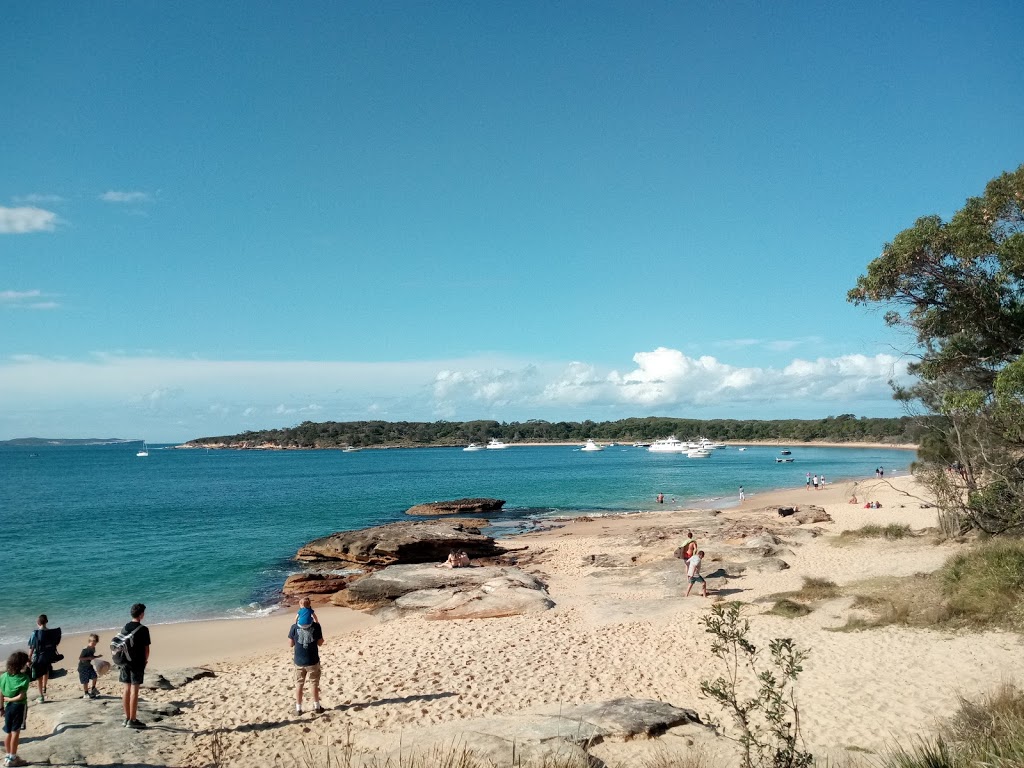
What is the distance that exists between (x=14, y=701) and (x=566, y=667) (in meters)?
8.91

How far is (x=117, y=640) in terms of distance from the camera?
963 centimetres

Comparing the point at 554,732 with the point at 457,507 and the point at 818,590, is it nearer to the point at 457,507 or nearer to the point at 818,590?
the point at 818,590

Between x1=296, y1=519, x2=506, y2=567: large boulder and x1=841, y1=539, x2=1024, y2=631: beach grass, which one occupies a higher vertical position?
x1=841, y1=539, x2=1024, y2=631: beach grass

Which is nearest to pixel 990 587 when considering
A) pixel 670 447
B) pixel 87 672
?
pixel 87 672

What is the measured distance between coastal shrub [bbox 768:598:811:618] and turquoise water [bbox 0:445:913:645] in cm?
1618

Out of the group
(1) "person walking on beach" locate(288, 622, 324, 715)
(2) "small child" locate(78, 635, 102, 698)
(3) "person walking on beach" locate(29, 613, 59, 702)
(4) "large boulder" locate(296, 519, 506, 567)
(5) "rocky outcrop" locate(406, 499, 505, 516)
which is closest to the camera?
(1) "person walking on beach" locate(288, 622, 324, 715)

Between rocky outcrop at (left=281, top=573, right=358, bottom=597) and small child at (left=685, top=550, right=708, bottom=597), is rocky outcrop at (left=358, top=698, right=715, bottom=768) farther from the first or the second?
rocky outcrop at (left=281, top=573, right=358, bottom=597)

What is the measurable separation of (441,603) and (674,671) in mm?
8629

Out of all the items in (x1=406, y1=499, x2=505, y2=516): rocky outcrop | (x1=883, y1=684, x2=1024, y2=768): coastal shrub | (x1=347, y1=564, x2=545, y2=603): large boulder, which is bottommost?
(x1=406, y1=499, x2=505, y2=516): rocky outcrop

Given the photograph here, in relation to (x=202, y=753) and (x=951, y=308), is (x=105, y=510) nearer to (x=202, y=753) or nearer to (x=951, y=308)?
(x=202, y=753)

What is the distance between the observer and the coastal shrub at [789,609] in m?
15.5

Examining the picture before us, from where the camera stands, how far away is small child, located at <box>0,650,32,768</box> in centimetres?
825

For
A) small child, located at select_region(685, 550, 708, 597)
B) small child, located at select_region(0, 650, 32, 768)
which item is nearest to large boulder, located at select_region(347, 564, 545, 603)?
small child, located at select_region(685, 550, 708, 597)

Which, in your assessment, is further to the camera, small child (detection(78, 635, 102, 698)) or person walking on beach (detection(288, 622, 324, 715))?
small child (detection(78, 635, 102, 698))
